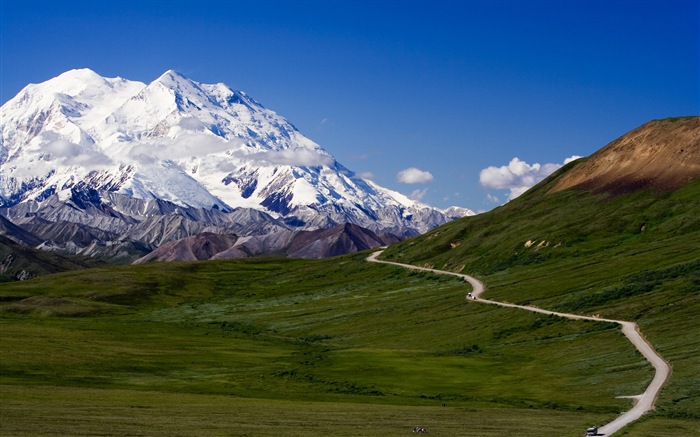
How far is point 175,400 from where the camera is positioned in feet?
312

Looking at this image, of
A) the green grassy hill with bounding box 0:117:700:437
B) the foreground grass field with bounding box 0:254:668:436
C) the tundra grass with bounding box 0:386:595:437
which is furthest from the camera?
the green grassy hill with bounding box 0:117:700:437

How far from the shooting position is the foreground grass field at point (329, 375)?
257 feet

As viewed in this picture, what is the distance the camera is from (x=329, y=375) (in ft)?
419

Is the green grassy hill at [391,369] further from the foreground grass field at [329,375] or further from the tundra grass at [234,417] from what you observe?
the foreground grass field at [329,375]

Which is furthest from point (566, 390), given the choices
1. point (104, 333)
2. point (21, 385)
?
point (104, 333)

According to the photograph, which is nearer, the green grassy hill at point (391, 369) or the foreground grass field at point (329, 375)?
the foreground grass field at point (329, 375)

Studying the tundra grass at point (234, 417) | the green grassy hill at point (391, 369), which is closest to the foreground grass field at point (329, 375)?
the tundra grass at point (234, 417)

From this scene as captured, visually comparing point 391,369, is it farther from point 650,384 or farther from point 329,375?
point 650,384

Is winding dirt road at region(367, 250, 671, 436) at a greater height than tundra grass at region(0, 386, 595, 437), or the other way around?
tundra grass at region(0, 386, 595, 437)

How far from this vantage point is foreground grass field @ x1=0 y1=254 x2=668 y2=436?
257 feet

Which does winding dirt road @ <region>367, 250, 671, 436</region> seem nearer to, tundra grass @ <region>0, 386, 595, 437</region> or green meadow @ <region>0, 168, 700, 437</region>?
green meadow @ <region>0, 168, 700, 437</region>

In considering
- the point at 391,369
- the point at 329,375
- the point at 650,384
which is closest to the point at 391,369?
the point at 391,369

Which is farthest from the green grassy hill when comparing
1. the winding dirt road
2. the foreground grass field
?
the winding dirt road

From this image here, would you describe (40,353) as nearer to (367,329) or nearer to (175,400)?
(175,400)
